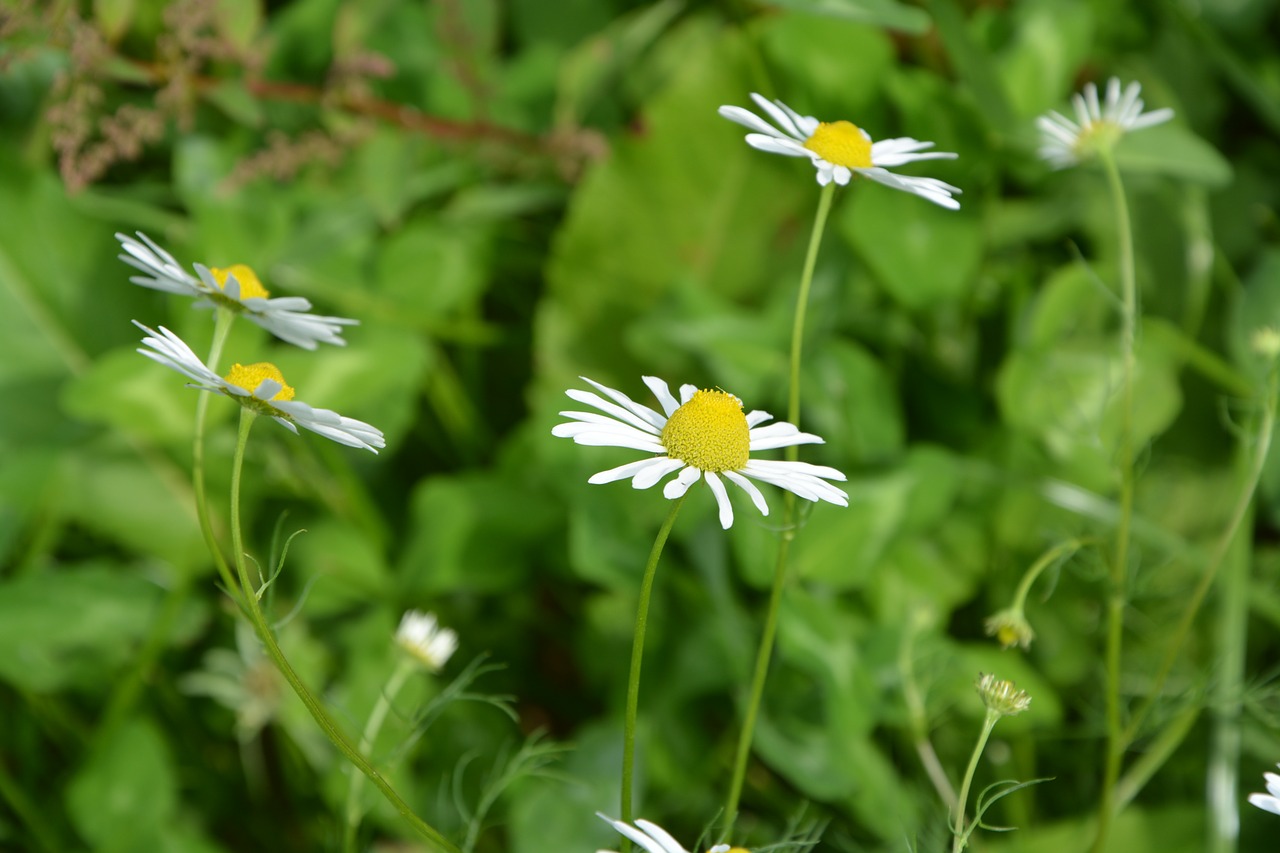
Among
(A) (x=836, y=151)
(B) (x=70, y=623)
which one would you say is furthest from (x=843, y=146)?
(B) (x=70, y=623)

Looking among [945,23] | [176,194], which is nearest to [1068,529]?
[945,23]

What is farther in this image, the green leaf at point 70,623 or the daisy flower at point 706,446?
the green leaf at point 70,623

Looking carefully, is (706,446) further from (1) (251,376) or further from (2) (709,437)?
(1) (251,376)

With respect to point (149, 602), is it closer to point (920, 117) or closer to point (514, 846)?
point (514, 846)

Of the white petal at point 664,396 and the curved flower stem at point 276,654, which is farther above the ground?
the white petal at point 664,396

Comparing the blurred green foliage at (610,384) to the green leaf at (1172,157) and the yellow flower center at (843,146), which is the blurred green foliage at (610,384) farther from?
the yellow flower center at (843,146)

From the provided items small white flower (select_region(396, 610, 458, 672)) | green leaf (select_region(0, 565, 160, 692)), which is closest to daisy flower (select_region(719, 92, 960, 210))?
small white flower (select_region(396, 610, 458, 672))

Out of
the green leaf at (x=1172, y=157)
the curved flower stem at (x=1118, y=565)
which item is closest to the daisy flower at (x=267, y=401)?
the curved flower stem at (x=1118, y=565)
